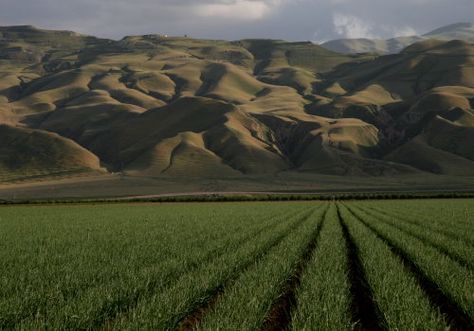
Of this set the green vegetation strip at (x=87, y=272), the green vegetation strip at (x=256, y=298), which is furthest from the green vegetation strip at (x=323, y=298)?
the green vegetation strip at (x=87, y=272)

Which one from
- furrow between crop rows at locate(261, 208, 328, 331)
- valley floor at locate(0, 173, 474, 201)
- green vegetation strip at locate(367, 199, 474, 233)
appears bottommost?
valley floor at locate(0, 173, 474, 201)

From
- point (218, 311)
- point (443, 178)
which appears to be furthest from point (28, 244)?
point (443, 178)

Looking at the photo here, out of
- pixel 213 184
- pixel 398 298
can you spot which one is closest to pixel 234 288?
pixel 398 298

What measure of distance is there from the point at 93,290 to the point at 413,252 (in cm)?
1126

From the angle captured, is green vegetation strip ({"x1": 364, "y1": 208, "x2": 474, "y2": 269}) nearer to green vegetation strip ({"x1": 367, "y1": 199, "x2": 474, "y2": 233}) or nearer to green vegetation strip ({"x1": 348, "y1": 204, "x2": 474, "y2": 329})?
green vegetation strip ({"x1": 348, "y1": 204, "x2": 474, "y2": 329})

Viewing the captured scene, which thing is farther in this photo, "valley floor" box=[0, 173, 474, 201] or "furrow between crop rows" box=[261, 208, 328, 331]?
"valley floor" box=[0, 173, 474, 201]

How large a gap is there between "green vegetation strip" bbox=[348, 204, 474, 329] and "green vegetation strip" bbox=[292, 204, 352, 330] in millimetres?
2121

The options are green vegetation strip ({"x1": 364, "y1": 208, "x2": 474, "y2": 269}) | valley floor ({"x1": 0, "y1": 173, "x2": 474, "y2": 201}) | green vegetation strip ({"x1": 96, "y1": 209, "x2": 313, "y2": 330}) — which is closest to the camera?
green vegetation strip ({"x1": 96, "y1": 209, "x2": 313, "y2": 330})

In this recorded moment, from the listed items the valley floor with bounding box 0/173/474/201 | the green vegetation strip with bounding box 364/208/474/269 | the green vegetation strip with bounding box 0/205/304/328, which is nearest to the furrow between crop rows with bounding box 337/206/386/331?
the green vegetation strip with bounding box 364/208/474/269

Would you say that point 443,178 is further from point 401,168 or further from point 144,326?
point 144,326

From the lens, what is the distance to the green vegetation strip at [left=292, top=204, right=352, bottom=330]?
8812 millimetres

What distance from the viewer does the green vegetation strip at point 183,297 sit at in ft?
28.4

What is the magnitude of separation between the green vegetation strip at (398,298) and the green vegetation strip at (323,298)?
2.34ft

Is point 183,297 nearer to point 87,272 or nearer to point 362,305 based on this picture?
point 362,305
